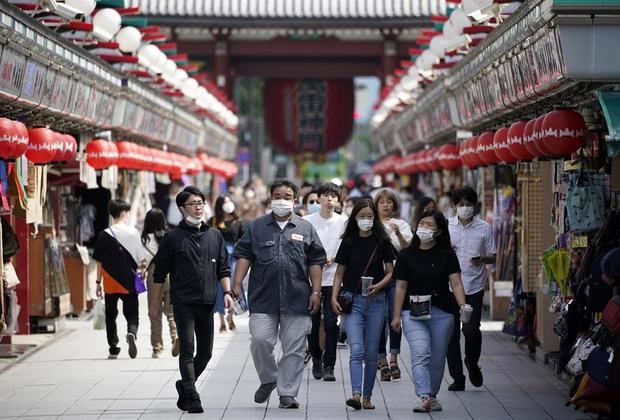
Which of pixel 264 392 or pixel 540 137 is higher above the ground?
pixel 540 137

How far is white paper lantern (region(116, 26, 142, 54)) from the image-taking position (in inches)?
757

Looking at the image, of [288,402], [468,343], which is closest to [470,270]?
[468,343]

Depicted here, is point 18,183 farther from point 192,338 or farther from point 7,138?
point 192,338

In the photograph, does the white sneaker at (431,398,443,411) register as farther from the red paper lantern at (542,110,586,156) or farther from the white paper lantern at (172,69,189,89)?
the white paper lantern at (172,69,189,89)

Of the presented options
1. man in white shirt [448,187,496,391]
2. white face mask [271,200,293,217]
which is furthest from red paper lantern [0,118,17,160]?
man in white shirt [448,187,496,391]

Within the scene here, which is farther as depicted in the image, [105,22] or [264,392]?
[105,22]

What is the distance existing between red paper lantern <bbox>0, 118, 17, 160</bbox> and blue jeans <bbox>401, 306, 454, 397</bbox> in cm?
380

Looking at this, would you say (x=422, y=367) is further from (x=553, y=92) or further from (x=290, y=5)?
(x=290, y=5)

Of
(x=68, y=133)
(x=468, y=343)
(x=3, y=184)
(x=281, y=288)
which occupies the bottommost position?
(x=468, y=343)

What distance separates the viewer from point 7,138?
12.1 m

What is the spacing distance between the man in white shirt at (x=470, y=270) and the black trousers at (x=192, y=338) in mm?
2421

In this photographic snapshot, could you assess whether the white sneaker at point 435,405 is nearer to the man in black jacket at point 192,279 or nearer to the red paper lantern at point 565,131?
the man in black jacket at point 192,279

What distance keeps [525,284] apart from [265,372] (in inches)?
206

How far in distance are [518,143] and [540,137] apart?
1540 millimetres
